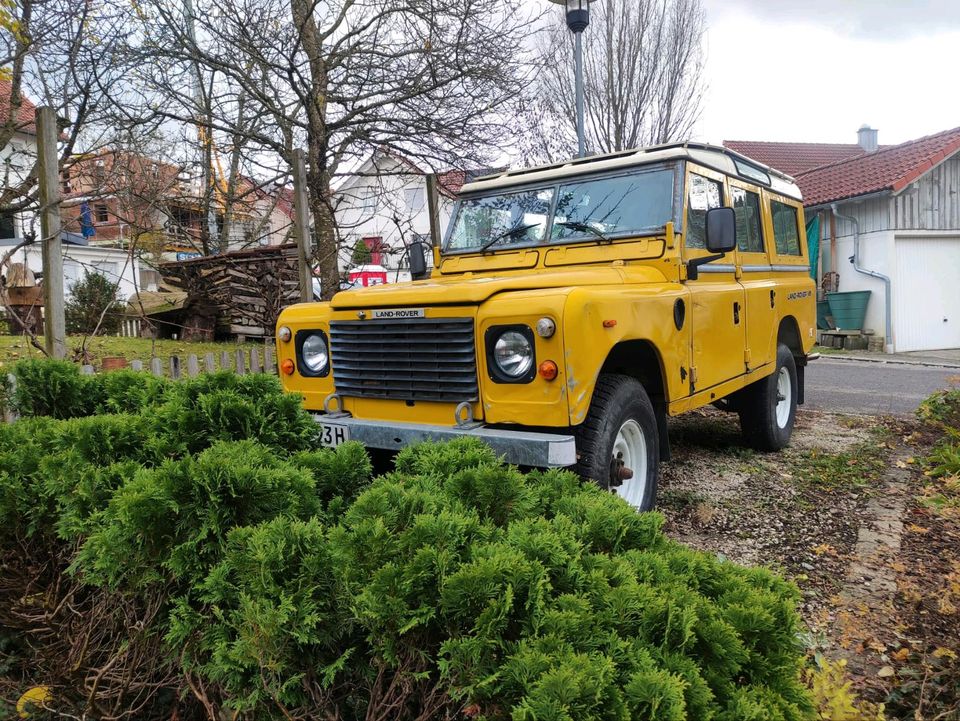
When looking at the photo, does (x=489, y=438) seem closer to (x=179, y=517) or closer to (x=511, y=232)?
(x=179, y=517)

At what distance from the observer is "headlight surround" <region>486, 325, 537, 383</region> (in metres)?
3.41

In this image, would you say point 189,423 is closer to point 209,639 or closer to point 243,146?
point 209,639

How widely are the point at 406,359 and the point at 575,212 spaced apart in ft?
5.97

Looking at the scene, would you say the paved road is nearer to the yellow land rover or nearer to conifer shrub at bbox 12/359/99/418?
the yellow land rover

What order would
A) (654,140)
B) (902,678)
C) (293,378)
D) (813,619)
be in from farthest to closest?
(654,140) < (293,378) < (813,619) < (902,678)

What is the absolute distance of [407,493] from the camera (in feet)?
7.01

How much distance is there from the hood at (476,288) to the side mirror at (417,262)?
62.1 inches

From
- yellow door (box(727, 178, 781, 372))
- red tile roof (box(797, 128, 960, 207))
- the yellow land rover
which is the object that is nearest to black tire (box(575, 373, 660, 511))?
the yellow land rover

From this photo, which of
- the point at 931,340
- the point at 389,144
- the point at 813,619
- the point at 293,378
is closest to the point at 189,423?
the point at 293,378

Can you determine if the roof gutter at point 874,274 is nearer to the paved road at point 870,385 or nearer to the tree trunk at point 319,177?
the paved road at point 870,385

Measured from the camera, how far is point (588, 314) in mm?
3365

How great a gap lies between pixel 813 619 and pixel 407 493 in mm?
2114

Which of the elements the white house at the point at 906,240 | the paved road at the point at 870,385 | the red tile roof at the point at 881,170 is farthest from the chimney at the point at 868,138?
the paved road at the point at 870,385

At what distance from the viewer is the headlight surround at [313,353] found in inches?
170
